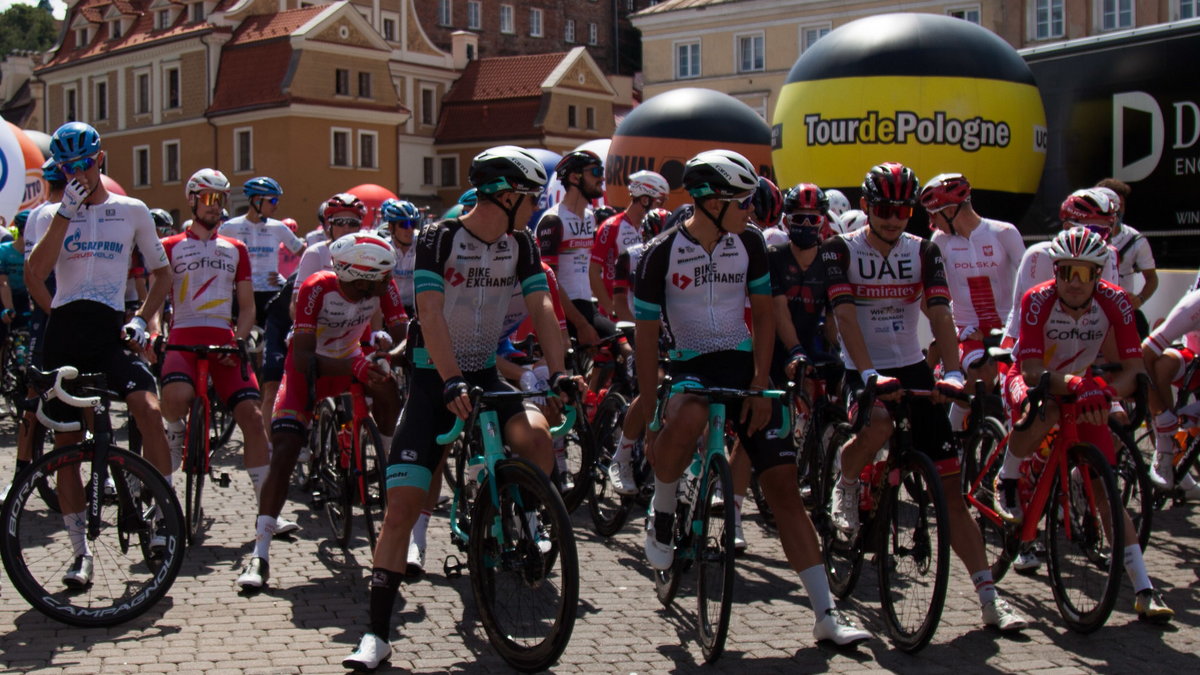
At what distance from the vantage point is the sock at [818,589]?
629cm

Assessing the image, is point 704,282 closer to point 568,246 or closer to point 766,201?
point 766,201

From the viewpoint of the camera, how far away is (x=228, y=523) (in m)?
9.51

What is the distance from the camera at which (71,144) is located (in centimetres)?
741

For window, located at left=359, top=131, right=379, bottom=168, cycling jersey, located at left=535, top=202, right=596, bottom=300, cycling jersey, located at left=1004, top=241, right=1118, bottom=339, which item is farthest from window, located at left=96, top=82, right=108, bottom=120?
cycling jersey, located at left=1004, top=241, right=1118, bottom=339

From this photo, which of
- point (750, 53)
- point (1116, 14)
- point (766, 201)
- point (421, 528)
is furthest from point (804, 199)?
point (750, 53)

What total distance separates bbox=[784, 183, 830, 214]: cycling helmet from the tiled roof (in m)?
64.1

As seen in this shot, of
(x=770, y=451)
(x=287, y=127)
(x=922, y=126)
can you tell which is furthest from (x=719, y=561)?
(x=287, y=127)

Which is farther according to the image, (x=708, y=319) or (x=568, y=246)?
(x=568, y=246)

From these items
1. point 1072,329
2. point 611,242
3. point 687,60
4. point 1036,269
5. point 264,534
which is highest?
point 687,60

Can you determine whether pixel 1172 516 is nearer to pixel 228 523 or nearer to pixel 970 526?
pixel 970 526

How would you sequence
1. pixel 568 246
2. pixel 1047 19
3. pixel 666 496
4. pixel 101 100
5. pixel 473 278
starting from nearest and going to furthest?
pixel 473 278 → pixel 666 496 → pixel 568 246 → pixel 1047 19 → pixel 101 100

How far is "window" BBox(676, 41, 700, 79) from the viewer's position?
65062 mm

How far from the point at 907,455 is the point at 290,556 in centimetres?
388

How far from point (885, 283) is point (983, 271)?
2.90 m
